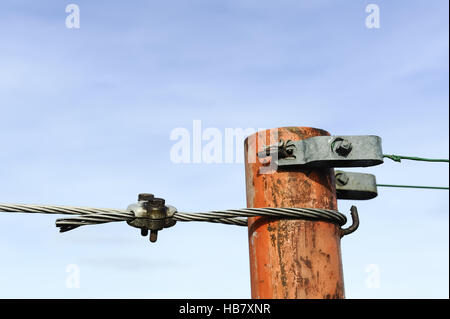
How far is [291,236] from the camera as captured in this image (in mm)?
2588

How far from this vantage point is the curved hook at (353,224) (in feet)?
9.22

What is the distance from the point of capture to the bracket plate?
2615mm

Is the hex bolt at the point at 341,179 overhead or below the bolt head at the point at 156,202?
overhead

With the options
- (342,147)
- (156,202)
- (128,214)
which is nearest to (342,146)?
(342,147)

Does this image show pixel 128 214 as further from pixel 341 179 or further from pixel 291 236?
pixel 341 179

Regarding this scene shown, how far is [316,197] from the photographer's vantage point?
2660 millimetres

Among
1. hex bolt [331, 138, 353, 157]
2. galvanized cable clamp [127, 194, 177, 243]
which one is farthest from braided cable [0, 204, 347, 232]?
hex bolt [331, 138, 353, 157]

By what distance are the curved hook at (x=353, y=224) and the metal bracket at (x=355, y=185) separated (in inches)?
4.9

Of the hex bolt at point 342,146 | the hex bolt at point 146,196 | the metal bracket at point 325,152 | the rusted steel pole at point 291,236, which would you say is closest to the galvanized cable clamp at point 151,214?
the hex bolt at point 146,196

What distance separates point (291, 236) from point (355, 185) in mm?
601

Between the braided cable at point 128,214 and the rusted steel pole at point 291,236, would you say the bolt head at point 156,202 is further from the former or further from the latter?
the rusted steel pole at point 291,236

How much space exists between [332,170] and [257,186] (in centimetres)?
38
